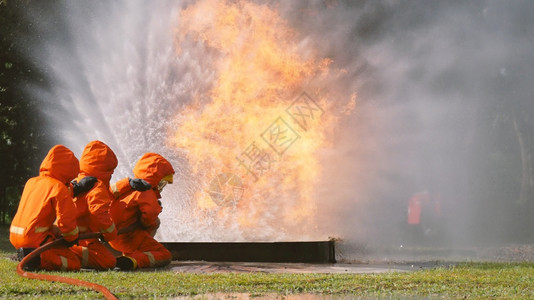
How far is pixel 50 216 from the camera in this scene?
845 centimetres

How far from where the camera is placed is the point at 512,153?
32.7 m

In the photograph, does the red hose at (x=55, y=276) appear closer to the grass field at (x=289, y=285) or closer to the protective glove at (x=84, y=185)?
the grass field at (x=289, y=285)

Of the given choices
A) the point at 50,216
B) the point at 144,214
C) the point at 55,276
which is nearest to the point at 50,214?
the point at 50,216

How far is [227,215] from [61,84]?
8.55 m

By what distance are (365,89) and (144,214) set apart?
1160 centimetres

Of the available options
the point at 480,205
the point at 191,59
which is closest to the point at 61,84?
the point at 191,59

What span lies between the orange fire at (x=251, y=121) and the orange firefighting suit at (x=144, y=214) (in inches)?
165

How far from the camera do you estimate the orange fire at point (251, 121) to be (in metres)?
14.3

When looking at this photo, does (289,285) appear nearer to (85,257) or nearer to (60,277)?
(60,277)

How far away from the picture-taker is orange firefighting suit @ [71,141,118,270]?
870 cm

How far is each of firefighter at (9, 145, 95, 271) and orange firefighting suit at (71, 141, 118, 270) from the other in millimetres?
284

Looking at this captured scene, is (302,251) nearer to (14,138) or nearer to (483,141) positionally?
(14,138)

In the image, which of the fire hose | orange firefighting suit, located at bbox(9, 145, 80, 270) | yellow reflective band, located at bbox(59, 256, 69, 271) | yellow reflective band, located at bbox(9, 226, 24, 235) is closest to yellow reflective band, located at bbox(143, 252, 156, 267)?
the fire hose

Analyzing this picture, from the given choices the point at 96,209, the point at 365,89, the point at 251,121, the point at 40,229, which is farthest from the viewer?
the point at 365,89
